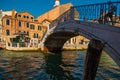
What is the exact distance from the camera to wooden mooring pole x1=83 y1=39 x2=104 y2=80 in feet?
17.3

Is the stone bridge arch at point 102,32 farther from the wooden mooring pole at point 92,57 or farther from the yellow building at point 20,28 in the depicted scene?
the yellow building at point 20,28

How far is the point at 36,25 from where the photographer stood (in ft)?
135

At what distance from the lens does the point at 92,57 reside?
17.9 feet

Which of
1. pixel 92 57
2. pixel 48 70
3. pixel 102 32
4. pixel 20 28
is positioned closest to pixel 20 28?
pixel 20 28

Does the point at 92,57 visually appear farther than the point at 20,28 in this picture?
No

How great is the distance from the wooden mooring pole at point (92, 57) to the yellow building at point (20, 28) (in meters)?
28.5

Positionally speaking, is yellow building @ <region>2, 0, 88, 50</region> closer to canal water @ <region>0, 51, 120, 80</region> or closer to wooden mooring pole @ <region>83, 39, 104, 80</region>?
canal water @ <region>0, 51, 120, 80</region>

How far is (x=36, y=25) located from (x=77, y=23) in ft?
92.1

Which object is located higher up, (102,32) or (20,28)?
(20,28)

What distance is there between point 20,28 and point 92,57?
1365 inches

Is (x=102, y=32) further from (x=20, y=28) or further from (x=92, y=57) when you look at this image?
(x=20, y=28)

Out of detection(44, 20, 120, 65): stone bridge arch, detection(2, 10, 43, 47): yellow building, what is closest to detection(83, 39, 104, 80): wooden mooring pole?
detection(44, 20, 120, 65): stone bridge arch

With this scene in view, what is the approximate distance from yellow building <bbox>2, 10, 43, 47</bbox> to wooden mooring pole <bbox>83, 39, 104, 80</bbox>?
2855 cm

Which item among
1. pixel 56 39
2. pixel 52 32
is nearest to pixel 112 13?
pixel 52 32
